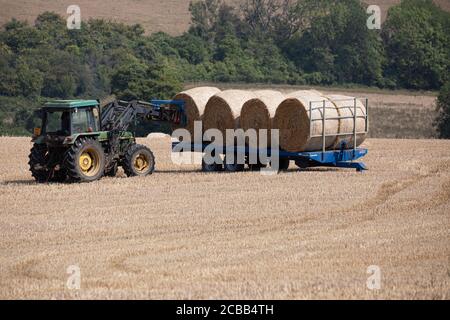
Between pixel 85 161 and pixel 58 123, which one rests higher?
pixel 58 123

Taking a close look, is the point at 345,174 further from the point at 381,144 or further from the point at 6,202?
the point at 381,144

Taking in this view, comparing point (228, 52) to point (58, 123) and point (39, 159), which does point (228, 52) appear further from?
point (39, 159)

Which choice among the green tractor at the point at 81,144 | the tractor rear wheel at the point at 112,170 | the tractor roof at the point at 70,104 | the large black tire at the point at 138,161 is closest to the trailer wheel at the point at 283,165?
the large black tire at the point at 138,161

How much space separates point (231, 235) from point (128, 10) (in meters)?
65.2

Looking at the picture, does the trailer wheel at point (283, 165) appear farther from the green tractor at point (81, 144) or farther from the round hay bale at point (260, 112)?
the green tractor at point (81, 144)

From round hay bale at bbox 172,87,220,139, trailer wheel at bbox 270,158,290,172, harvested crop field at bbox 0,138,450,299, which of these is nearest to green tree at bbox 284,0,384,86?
round hay bale at bbox 172,87,220,139

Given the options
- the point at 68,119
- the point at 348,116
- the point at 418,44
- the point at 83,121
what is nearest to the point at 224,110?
the point at 348,116

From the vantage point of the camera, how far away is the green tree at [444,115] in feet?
165

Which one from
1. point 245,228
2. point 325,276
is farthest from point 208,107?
point 325,276

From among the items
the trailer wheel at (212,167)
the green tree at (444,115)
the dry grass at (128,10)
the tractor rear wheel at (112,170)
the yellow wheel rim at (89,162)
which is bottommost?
the green tree at (444,115)

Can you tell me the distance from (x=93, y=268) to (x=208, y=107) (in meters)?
11.2

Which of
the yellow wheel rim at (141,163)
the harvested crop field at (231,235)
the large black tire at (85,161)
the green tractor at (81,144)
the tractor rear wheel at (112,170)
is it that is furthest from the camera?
the yellow wheel rim at (141,163)

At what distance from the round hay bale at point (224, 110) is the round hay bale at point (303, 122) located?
3.68 ft

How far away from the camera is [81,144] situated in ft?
Answer: 69.6
